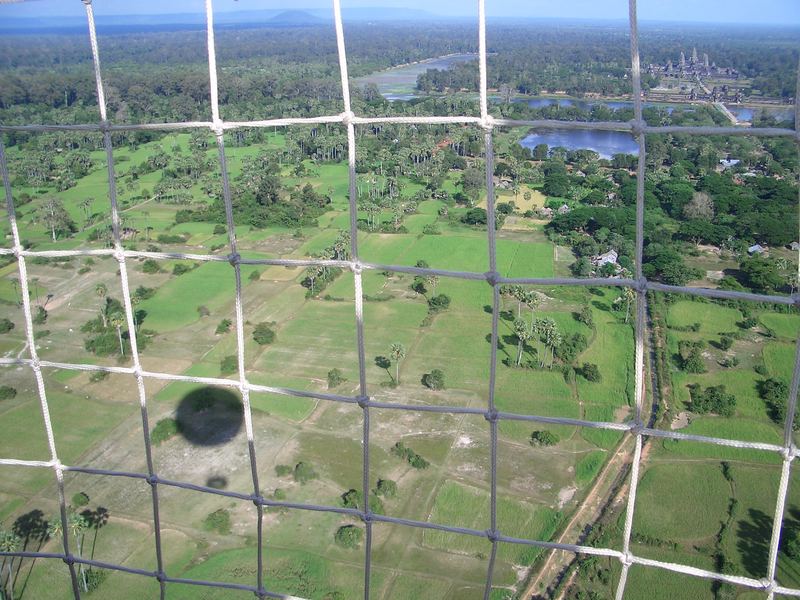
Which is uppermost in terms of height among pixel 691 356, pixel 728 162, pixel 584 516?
pixel 728 162

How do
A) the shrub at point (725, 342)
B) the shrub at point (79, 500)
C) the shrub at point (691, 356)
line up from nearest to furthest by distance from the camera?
the shrub at point (79, 500)
the shrub at point (691, 356)
the shrub at point (725, 342)

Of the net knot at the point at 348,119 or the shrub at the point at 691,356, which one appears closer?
the net knot at the point at 348,119

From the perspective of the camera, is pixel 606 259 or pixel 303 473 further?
pixel 606 259

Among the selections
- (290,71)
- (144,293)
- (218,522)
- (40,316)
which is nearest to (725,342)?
(218,522)

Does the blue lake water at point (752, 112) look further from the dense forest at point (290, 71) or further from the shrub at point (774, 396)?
the shrub at point (774, 396)

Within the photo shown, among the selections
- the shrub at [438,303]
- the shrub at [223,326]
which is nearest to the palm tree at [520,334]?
the shrub at [438,303]

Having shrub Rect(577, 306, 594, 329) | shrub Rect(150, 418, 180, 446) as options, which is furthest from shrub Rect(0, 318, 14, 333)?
shrub Rect(577, 306, 594, 329)

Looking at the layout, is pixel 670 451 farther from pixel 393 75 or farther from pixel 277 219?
pixel 393 75

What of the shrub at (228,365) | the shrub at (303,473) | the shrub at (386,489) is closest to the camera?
the shrub at (386,489)

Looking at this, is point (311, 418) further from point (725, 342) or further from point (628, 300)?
point (725, 342)
